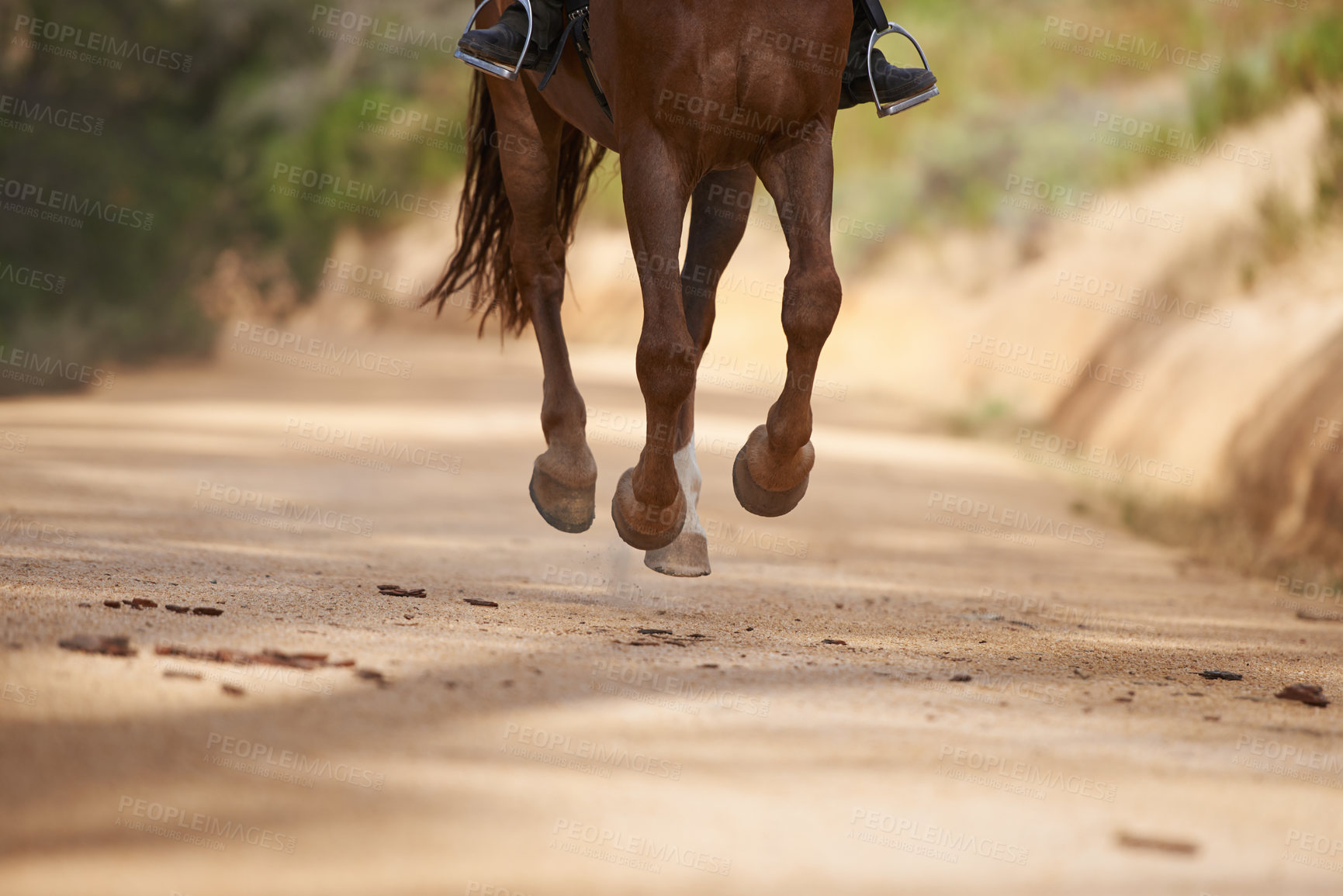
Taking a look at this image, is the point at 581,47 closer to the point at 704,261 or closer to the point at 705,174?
the point at 705,174

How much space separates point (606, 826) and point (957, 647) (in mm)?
1945

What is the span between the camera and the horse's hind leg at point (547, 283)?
5.07m

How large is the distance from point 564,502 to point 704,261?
3.66ft

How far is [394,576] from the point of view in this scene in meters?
4.93

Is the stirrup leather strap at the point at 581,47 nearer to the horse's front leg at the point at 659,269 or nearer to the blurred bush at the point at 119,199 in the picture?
the horse's front leg at the point at 659,269

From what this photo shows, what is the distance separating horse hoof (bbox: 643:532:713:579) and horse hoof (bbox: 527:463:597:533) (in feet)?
1.38

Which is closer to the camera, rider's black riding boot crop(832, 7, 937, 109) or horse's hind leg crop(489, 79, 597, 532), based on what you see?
rider's black riding boot crop(832, 7, 937, 109)

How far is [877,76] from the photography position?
14.3 ft

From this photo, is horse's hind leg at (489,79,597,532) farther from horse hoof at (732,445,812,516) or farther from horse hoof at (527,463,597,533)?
horse hoof at (732,445,812,516)

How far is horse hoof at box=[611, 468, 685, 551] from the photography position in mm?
4078

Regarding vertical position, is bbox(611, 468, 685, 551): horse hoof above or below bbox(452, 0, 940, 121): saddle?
below

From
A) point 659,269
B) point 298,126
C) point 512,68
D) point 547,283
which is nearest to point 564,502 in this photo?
point 547,283

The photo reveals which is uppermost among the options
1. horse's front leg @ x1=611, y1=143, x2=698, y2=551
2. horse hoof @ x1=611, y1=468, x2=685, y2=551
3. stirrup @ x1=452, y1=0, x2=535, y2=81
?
stirrup @ x1=452, y1=0, x2=535, y2=81

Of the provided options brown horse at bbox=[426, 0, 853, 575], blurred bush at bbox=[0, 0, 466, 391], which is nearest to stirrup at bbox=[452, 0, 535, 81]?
brown horse at bbox=[426, 0, 853, 575]
